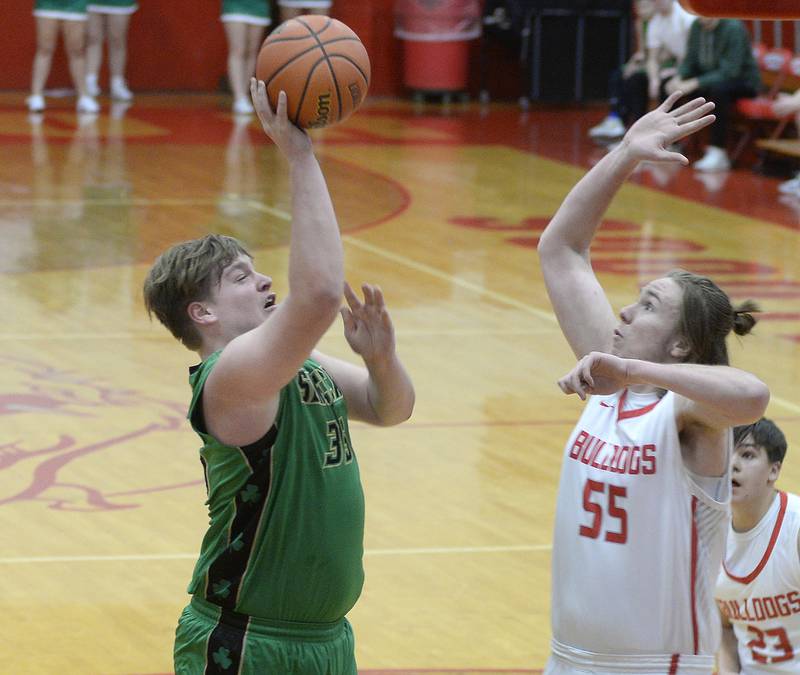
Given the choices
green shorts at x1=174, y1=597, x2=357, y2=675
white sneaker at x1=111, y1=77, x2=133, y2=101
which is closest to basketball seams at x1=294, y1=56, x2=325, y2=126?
green shorts at x1=174, y1=597, x2=357, y2=675

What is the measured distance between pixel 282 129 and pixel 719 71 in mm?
12668

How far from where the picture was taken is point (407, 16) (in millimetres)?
18859

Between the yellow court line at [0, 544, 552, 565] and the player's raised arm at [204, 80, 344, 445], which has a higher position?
the player's raised arm at [204, 80, 344, 445]

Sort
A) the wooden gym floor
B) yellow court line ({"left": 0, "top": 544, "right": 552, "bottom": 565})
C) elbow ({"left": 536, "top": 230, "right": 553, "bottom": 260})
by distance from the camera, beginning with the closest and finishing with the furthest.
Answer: elbow ({"left": 536, "top": 230, "right": 553, "bottom": 260}), the wooden gym floor, yellow court line ({"left": 0, "top": 544, "right": 552, "bottom": 565})

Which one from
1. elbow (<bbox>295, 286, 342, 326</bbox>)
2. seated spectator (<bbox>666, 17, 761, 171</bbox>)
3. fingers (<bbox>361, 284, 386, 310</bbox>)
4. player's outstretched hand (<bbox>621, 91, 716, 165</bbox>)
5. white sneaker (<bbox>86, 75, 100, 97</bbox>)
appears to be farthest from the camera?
white sneaker (<bbox>86, 75, 100, 97</bbox>)

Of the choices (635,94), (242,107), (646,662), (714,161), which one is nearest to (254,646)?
(646,662)

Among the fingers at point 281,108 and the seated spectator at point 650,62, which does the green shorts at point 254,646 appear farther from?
the seated spectator at point 650,62

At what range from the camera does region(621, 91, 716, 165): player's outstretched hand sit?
3621mm

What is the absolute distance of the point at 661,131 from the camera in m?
3.68

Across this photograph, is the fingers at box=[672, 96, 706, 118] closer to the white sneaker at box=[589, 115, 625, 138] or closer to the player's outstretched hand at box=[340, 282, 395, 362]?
the player's outstretched hand at box=[340, 282, 395, 362]

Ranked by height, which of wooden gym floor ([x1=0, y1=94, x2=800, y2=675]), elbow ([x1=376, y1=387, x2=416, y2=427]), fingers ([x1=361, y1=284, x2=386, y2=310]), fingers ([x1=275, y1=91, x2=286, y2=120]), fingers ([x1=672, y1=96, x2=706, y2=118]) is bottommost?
wooden gym floor ([x1=0, y1=94, x2=800, y2=675])

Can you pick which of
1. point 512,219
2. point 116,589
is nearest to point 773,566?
point 116,589

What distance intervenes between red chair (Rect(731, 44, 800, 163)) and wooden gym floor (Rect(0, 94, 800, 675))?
2.13 feet

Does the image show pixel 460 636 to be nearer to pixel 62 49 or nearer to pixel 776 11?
pixel 776 11
